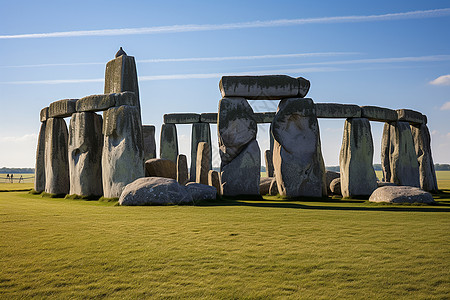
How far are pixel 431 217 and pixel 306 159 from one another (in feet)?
15.4

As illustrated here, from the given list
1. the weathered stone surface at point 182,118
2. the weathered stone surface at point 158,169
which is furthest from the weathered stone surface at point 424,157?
the weathered stone surface at point 182,118

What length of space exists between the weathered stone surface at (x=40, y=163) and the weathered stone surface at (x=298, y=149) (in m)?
7.78

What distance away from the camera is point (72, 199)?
33.8 ft

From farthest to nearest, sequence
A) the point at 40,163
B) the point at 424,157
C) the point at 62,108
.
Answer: the point at 424,157 → the point at 40,163 → the point at 62,108

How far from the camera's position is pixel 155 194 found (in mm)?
7809

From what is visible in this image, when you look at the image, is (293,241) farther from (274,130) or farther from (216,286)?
(274,130)

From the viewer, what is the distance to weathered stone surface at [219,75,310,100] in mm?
10727

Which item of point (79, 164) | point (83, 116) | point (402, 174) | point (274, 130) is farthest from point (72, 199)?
point (402, 174)

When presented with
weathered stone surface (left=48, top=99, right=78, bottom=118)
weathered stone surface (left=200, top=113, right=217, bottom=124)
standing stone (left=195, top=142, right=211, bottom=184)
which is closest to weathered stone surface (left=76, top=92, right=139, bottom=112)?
weathered stone surface (left=48, top=99, right=78, bottom=118)

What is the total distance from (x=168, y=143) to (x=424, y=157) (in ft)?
36.6

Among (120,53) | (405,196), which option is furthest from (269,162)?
(405,196)

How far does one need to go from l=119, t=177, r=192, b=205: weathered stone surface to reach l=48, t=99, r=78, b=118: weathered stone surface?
4190 millimetres

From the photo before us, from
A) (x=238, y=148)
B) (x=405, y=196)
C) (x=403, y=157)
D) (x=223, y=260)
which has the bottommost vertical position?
(x=223, y=260)

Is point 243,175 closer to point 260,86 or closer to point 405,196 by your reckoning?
point 260,86
